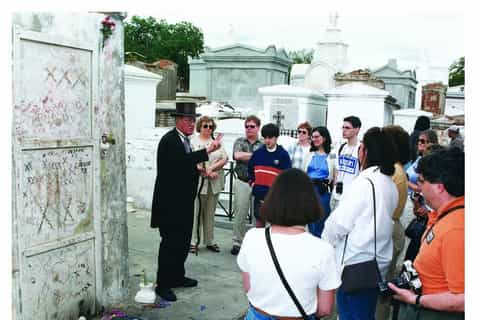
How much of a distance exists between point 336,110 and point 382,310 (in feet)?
32.8

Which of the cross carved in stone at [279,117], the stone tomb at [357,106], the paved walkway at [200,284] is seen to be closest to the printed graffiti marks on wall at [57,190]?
the paved walkway at [200,284]

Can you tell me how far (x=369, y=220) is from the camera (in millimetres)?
3574

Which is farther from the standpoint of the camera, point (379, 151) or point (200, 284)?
point (200, 284)

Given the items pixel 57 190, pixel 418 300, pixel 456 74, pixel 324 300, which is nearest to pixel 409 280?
pixel 418 300

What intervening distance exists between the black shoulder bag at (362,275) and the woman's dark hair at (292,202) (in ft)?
3.26

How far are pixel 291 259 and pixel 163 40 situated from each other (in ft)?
210

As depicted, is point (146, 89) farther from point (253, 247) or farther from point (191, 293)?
point (253, 247)

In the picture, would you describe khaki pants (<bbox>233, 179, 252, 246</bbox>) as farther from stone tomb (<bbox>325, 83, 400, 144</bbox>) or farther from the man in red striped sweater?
stone tomb (<bbox>325, 83, 400, 144</bbox>)

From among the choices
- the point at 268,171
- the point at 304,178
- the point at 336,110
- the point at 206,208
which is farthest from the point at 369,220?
the point at 336,110

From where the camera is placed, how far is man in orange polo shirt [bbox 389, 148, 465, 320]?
98.3 inches

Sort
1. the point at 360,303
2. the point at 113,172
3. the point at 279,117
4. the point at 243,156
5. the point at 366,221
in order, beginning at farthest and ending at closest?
the point at 279,117 → the point at 243,156 → the point at 113,172 → the point at 360,303 → the point at 366,221

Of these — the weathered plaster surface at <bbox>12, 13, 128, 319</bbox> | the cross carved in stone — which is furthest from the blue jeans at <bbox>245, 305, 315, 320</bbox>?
the cross carved in stone

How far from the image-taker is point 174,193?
5207mm

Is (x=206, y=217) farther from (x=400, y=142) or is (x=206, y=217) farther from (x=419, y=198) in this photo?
(x=400, y=142)
